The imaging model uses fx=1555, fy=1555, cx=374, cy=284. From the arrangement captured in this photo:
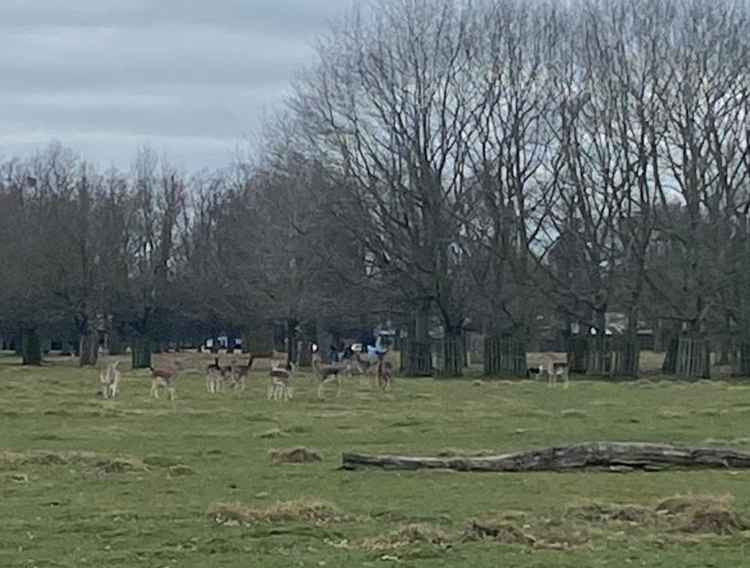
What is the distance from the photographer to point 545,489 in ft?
55.2

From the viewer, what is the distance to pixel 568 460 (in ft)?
61.5

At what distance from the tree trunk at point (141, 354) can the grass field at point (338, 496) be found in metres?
35.6

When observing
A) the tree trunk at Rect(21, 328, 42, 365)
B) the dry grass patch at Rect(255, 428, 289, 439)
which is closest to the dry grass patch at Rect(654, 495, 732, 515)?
the dry grass patch at Rect(255, 428, 289, 439)

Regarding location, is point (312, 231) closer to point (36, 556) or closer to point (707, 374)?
point (707, 374)

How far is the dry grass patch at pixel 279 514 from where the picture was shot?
13734mm

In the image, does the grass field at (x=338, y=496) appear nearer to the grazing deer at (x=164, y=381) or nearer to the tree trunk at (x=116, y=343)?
the grazing deer at (x=164, y=381)

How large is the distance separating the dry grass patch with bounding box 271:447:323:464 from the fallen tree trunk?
52.8 inches

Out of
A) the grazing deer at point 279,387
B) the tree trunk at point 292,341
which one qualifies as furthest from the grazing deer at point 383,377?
the tree trunk at point 292,341

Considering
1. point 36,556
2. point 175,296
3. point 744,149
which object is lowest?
point 36,556

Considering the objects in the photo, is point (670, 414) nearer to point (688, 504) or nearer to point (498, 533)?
point (688, 504)

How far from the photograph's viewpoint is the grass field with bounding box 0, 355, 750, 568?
39.5 feet

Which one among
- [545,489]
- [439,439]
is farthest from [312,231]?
[545,489]

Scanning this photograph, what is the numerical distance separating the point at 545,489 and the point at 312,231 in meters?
46.5

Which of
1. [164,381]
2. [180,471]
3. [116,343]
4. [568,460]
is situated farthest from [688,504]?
[116,343]
